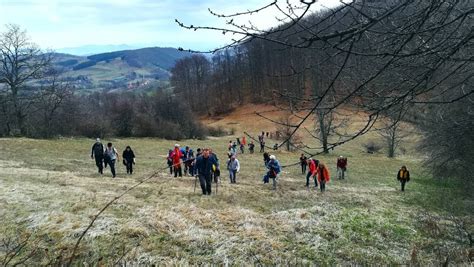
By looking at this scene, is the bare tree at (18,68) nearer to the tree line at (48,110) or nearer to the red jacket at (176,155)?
the tree line at (48,110)

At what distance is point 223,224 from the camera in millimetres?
9688

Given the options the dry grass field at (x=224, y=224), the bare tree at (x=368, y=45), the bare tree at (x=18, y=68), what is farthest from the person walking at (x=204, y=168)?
the bare tree at (x=18, y=68)

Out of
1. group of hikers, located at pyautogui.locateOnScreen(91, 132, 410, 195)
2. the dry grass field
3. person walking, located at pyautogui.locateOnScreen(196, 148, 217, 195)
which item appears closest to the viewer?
the dry grass field

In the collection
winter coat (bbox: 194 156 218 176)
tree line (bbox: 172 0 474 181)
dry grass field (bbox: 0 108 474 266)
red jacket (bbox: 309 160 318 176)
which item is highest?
tree line (bbox: 172 0 474 181)

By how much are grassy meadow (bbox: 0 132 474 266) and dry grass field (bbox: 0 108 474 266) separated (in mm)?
28

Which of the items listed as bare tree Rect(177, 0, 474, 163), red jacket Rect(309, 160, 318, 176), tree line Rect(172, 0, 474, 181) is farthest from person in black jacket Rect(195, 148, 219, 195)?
bare tree Rect(177, 0, 474, 163)

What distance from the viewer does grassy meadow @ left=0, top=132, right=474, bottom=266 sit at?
7.51 meters

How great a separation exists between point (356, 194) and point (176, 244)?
10.2 m

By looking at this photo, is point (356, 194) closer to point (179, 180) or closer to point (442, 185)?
point (179, 180)

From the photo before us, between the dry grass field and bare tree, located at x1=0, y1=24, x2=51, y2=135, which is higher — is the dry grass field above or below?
below

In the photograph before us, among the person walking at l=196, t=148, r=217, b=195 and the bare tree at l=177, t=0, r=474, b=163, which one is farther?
the person walking at l=196, t=148, r=217, b=195

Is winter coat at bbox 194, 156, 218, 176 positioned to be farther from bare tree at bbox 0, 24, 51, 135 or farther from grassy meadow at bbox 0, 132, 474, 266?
bare tree at bbox 0, 24, 51, 135

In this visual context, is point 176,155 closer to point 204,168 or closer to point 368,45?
point 204,168

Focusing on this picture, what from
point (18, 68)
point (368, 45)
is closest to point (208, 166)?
point (368, 45)
